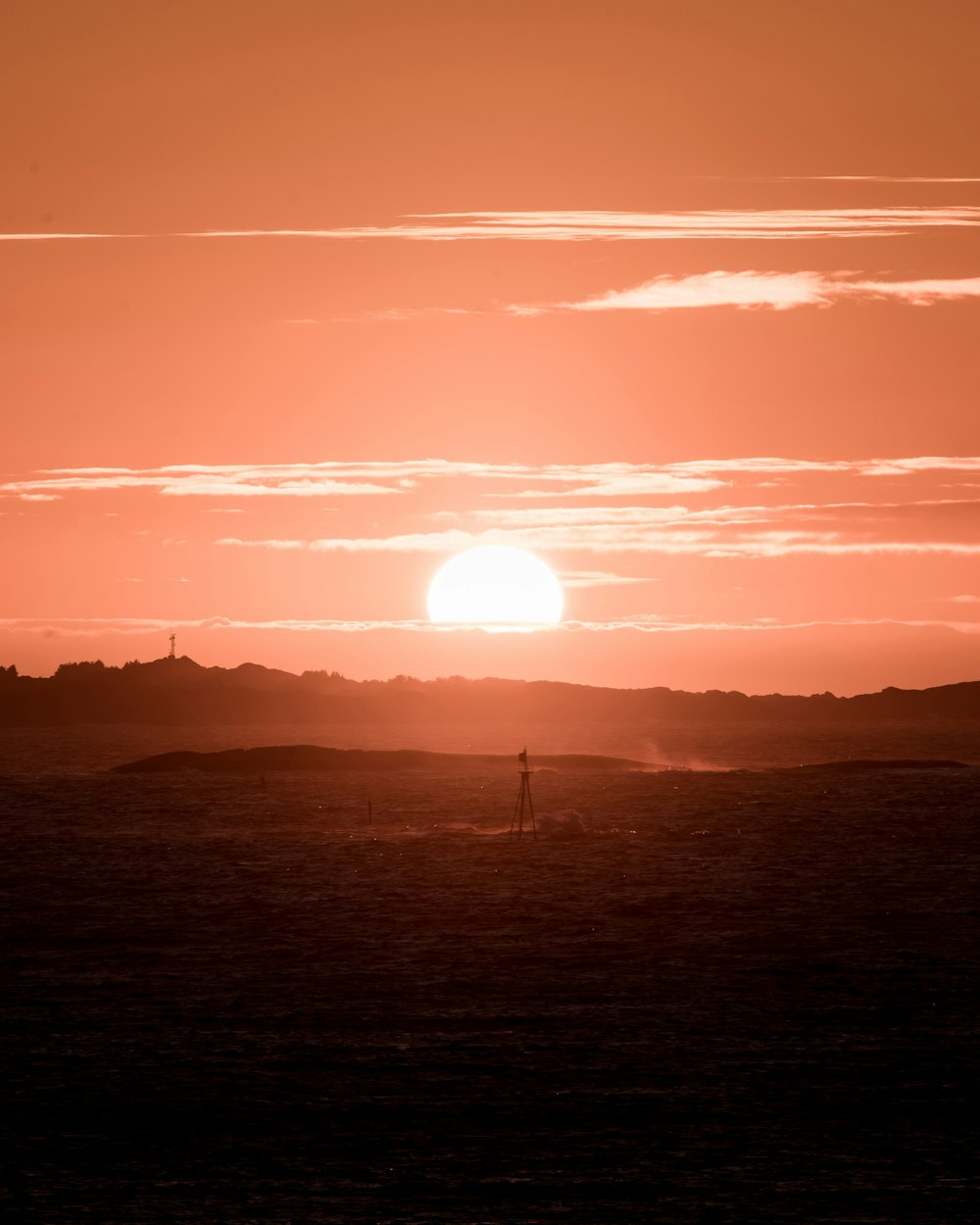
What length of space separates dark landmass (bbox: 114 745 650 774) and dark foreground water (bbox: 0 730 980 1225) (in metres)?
97.7

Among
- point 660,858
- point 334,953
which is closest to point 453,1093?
point 334,953

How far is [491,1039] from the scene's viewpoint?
3591 cm

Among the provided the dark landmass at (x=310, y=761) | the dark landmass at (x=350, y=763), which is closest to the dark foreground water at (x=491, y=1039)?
the dark landmass at (x=350, y=763)

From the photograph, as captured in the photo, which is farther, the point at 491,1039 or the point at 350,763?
the point at 350,763

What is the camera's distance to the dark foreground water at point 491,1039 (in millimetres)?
25125

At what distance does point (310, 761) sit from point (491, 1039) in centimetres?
15018

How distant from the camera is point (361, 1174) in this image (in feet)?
84.3

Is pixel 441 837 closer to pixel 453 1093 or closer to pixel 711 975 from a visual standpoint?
pixel 711 975

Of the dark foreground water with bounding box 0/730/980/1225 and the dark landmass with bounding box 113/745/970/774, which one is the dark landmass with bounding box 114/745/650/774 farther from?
the dark foreground water with bounding box 0/730/980/1225

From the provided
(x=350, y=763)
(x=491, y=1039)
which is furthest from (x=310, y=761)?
(x=491, y=1039)

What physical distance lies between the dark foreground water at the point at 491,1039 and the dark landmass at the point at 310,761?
97.7 metres

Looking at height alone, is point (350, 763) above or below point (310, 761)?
below

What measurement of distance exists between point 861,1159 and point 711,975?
17906 mm

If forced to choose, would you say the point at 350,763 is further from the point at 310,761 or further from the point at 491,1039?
the point at 491,1039
